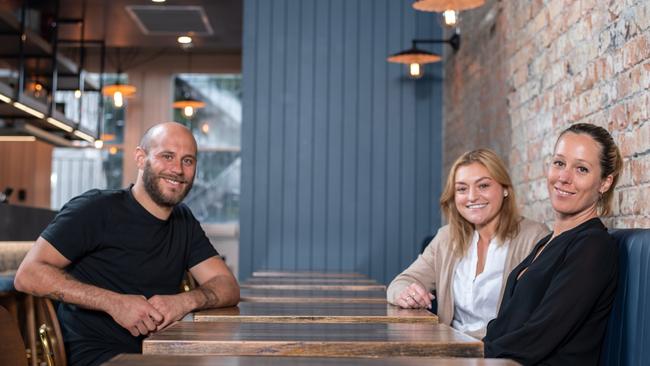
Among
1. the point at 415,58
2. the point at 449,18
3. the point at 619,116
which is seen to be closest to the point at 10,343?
the point at 619,116

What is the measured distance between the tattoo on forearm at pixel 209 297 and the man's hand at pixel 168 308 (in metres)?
0.09

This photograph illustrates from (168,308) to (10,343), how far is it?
1.73 feet

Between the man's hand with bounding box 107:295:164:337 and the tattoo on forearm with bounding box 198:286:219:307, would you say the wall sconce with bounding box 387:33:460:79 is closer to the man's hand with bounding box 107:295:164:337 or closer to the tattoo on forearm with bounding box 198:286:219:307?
the tattoo on forearm with bounding box 198:286:219:307

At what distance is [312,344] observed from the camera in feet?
5.41

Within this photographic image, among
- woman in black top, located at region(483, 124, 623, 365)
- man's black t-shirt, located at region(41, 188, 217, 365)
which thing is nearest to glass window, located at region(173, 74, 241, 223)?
man's black t-shirt, located at region(41, 188, 217, 365)

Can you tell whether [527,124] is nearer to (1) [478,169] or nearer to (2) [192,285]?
(1) [478,169]

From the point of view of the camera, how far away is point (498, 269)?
2.85 m

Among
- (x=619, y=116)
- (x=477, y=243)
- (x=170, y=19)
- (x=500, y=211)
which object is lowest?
(x=477, y=243)

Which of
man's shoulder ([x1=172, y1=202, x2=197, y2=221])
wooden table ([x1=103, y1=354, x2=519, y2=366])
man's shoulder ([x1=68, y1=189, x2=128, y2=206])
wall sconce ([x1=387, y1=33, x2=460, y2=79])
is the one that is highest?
wall sconce ([x1=387, y1=33, x2=460, y2=79])

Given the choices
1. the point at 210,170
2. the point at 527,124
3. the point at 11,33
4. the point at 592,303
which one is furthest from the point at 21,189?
the point at 592,303

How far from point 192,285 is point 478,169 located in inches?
69.8

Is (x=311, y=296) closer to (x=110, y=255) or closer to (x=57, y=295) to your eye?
(x=110, y=255)

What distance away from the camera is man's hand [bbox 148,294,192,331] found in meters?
2.43

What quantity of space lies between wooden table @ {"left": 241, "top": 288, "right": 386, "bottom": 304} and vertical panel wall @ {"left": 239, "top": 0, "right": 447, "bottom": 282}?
7.36 feet
